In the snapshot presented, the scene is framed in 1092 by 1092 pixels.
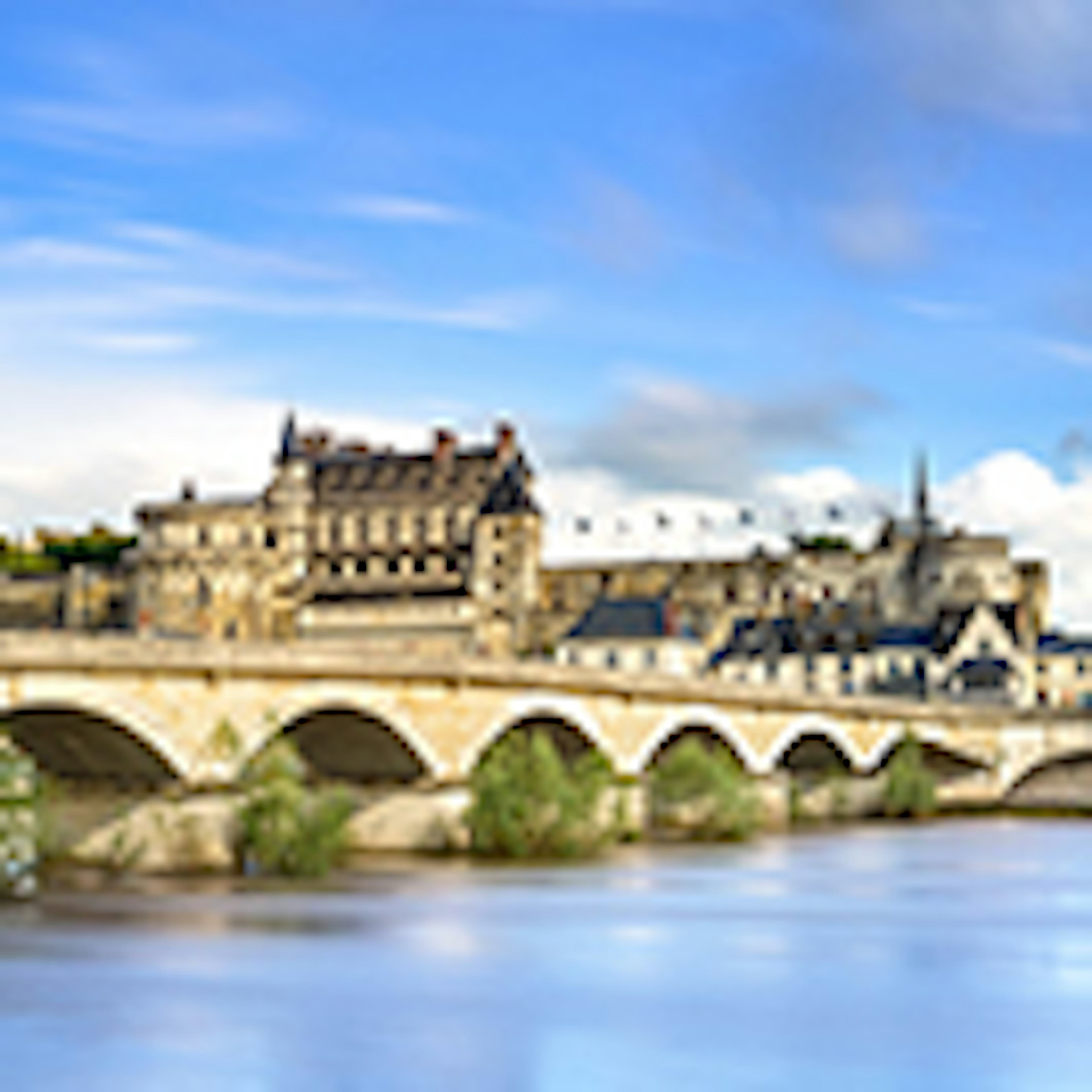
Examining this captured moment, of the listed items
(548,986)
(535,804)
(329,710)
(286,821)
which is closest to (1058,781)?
(535,804)

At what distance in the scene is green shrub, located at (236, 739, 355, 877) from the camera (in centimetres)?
5475

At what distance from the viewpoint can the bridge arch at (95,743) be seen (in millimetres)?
54656

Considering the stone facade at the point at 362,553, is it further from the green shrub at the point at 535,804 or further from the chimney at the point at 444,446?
the green shrub at the point at 535,804

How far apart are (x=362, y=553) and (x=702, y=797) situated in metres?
86.8

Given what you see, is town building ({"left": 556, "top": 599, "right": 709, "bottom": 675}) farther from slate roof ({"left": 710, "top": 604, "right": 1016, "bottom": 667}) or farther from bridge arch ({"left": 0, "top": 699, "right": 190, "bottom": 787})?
bridge arch ({"left": 0, "top": 699, "right": 190, "bottom": 787})

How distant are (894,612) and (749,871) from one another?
8806 centimetres

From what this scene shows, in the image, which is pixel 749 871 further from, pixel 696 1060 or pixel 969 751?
pixel 969 751

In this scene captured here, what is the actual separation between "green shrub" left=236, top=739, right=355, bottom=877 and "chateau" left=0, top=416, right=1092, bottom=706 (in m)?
79.3

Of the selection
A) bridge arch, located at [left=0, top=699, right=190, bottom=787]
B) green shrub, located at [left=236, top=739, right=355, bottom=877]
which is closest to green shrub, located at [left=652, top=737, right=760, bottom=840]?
green shrub, located at [left=236, top=739, right=355, bottom=877]

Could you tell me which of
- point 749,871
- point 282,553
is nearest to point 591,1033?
point 749,871

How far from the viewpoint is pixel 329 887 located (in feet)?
181

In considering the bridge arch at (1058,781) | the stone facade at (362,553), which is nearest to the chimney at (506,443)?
the stone facade at (362,553)

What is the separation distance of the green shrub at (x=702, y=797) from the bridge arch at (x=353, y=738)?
38.9 ft

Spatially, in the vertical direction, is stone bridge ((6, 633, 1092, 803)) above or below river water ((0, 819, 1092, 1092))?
above
